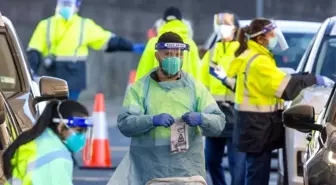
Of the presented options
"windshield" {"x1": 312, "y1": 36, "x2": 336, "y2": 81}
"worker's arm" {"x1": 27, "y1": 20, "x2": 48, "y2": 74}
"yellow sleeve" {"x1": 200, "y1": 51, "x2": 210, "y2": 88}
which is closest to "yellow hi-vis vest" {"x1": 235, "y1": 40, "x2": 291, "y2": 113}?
"windshield" {"x1": 312, "y1": 36, "x2": 336, "y2": 81}

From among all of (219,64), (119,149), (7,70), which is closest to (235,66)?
(219,64)

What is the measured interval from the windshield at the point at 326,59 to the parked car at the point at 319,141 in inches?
137

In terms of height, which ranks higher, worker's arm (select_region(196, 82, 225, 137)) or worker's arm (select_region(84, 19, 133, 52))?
worker's arm (select_region(196, 82, 225, 137))

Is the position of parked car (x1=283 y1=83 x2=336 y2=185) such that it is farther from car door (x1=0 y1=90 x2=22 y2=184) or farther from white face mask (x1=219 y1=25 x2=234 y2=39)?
white face mask (x1=219 y1=25 x2=234 y2=39)

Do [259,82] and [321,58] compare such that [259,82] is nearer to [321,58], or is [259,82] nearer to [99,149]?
[321,58]

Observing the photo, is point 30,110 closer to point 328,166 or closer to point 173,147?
point 173,147

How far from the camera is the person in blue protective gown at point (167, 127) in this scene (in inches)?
347

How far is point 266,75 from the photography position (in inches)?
440

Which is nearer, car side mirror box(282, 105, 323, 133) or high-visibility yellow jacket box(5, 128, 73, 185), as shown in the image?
high-visibility yellow jacket box(5, 128, 73, 185)

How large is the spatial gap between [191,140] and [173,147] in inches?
6.4

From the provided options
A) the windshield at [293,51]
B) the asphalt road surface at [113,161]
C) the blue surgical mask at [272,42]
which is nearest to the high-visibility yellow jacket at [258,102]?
the blue surgical mask at [272,42]

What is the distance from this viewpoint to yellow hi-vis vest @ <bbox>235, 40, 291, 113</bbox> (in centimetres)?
1113

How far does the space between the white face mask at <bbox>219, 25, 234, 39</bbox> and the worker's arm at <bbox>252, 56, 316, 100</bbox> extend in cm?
243

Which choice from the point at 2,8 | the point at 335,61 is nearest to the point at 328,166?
the point at 335,61
